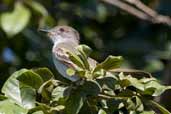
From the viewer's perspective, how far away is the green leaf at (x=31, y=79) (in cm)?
289

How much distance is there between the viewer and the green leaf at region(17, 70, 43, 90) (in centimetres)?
289

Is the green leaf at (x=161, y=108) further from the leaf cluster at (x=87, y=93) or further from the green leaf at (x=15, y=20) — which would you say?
the green leaf at (x=15, y=20)

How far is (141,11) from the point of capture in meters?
5.22

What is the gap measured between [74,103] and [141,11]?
257 centimetres

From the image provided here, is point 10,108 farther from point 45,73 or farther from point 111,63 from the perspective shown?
point 111,63

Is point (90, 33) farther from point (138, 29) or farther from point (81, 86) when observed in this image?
point (81, 86)

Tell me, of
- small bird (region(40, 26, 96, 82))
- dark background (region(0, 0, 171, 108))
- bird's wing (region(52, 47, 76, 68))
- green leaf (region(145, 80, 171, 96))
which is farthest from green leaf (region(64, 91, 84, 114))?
dark background (region(0, 0, 171, 108))

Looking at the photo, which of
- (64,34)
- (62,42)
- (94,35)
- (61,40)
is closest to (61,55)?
(62,42)

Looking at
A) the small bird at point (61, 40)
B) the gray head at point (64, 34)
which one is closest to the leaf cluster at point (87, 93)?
the small bird at point (61, 40)

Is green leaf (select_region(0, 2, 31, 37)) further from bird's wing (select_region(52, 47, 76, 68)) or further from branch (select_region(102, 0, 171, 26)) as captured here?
A: bird's wing (select_region(52, 47, 76, 68))

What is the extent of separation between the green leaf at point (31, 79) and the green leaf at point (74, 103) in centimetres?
18

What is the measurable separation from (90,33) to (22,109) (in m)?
3.93

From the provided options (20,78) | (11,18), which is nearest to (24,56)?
(11,18)

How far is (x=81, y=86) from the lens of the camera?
2822 mm
